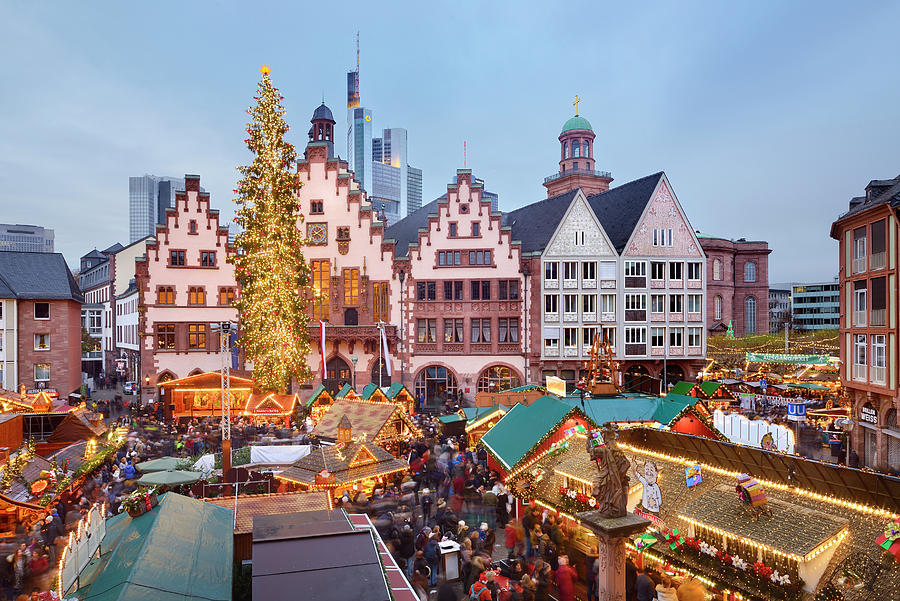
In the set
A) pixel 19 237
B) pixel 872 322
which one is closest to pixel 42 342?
pixel 872 322

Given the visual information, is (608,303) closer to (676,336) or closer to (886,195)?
(676,336)

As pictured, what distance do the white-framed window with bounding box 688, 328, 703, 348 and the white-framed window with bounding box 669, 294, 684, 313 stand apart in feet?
5.76

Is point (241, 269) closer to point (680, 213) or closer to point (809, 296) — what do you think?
point (680, 213)

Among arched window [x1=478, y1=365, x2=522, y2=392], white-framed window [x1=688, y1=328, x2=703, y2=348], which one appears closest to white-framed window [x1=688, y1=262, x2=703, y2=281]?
white-framed window [x1=688, y1=328, x2=703, y2=348]

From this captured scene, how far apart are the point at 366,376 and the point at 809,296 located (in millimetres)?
146938

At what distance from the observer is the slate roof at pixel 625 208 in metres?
44.9

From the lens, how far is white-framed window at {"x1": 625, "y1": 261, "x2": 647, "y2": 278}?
43812 mm

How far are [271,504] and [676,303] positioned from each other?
3881 cm

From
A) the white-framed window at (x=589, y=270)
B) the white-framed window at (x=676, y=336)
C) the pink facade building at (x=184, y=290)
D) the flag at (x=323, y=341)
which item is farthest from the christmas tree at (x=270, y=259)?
the white-framed window at (x=676, y=336)

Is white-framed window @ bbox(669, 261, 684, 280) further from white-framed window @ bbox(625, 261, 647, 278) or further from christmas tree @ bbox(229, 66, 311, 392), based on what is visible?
christmas tree @ bbox(229, 66, 311, 392)

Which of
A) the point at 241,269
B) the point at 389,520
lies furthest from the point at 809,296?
the point at 389,520

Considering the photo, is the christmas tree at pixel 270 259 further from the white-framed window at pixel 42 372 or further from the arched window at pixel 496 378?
the white-framed window at pixel 42 372

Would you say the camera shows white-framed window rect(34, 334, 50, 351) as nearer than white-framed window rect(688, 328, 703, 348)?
Yes

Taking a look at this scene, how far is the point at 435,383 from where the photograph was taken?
147 feet
